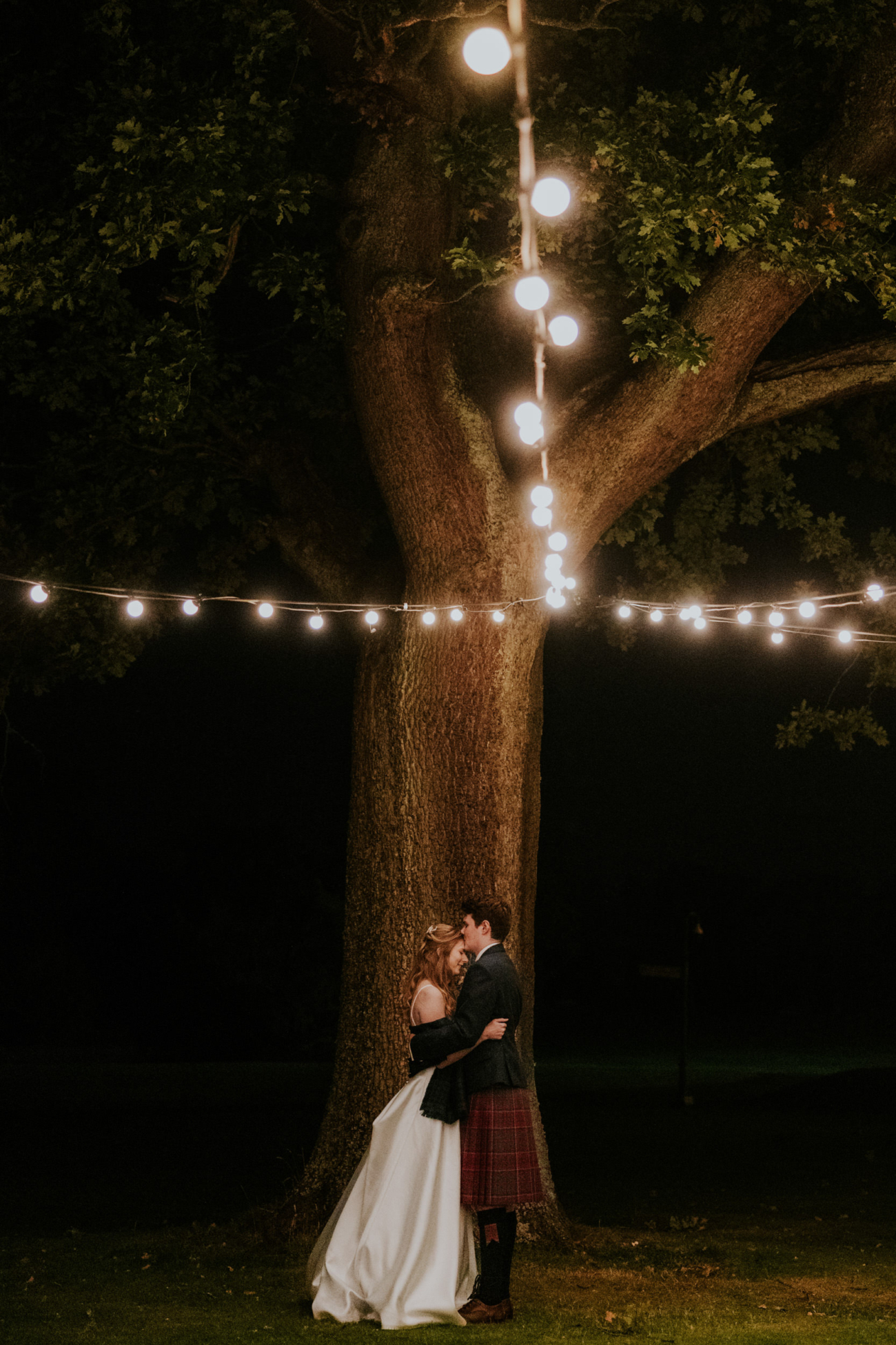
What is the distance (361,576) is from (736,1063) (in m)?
25.1

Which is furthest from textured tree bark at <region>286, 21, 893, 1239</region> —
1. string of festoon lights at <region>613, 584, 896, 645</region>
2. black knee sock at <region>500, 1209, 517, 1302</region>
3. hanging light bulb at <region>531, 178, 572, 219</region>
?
hanging light bulb at <region>531, 178, 572, 219</region>

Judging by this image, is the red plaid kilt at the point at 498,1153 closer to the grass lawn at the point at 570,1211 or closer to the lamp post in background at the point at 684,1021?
the grass lawn at the point at 570,1211

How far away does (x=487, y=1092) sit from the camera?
18.0ft

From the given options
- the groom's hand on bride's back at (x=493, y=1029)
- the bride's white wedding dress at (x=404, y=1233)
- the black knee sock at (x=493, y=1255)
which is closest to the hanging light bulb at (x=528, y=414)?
the groom's hand on bride's back at (x=493, y=1029)

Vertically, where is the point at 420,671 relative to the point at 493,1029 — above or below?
above

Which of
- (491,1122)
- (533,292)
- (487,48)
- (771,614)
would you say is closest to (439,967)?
(491,1122)

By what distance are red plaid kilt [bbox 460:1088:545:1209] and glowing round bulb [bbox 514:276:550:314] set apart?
3.12 metres

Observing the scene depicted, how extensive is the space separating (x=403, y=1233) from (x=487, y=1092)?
0.64 m

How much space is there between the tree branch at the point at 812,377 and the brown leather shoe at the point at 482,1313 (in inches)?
212

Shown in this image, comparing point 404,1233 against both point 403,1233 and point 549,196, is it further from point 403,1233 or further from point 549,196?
point 549,196

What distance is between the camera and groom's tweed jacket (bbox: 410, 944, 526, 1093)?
5398 mm

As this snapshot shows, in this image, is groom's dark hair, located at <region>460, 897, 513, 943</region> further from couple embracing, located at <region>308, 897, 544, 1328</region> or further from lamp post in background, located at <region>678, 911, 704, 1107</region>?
lamp post in background, located at <region>678, 911, 704, 1107</region>

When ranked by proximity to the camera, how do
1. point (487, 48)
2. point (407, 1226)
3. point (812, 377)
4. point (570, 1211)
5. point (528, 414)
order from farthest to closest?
point (570, 1211)
point (812, 377)
point (528, 414)
point (407, 1226)
point (487, 48)

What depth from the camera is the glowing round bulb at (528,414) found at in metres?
5.88
